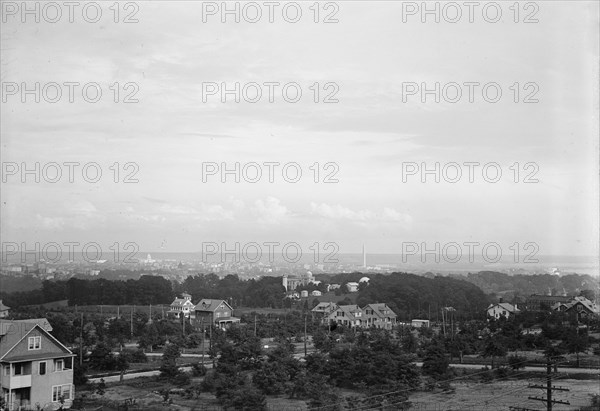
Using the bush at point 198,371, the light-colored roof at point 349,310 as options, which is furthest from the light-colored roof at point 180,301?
the bush at point 198,371

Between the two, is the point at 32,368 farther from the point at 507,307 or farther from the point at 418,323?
the point at 507,307

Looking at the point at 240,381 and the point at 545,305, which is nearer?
the point at 240,381

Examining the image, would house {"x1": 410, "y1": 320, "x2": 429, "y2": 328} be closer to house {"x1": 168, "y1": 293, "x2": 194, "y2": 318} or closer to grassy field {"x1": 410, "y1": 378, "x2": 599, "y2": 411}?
house {"x1": 168, "y1": 293, "x2": 194, "y2": 318}

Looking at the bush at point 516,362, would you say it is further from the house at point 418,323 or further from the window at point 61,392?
the window at point 61,392

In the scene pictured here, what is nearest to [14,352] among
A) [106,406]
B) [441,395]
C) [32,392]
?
[32,392]

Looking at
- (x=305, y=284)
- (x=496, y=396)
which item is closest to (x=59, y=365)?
(x=496, y=396)

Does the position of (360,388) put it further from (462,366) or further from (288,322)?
(288,322)
